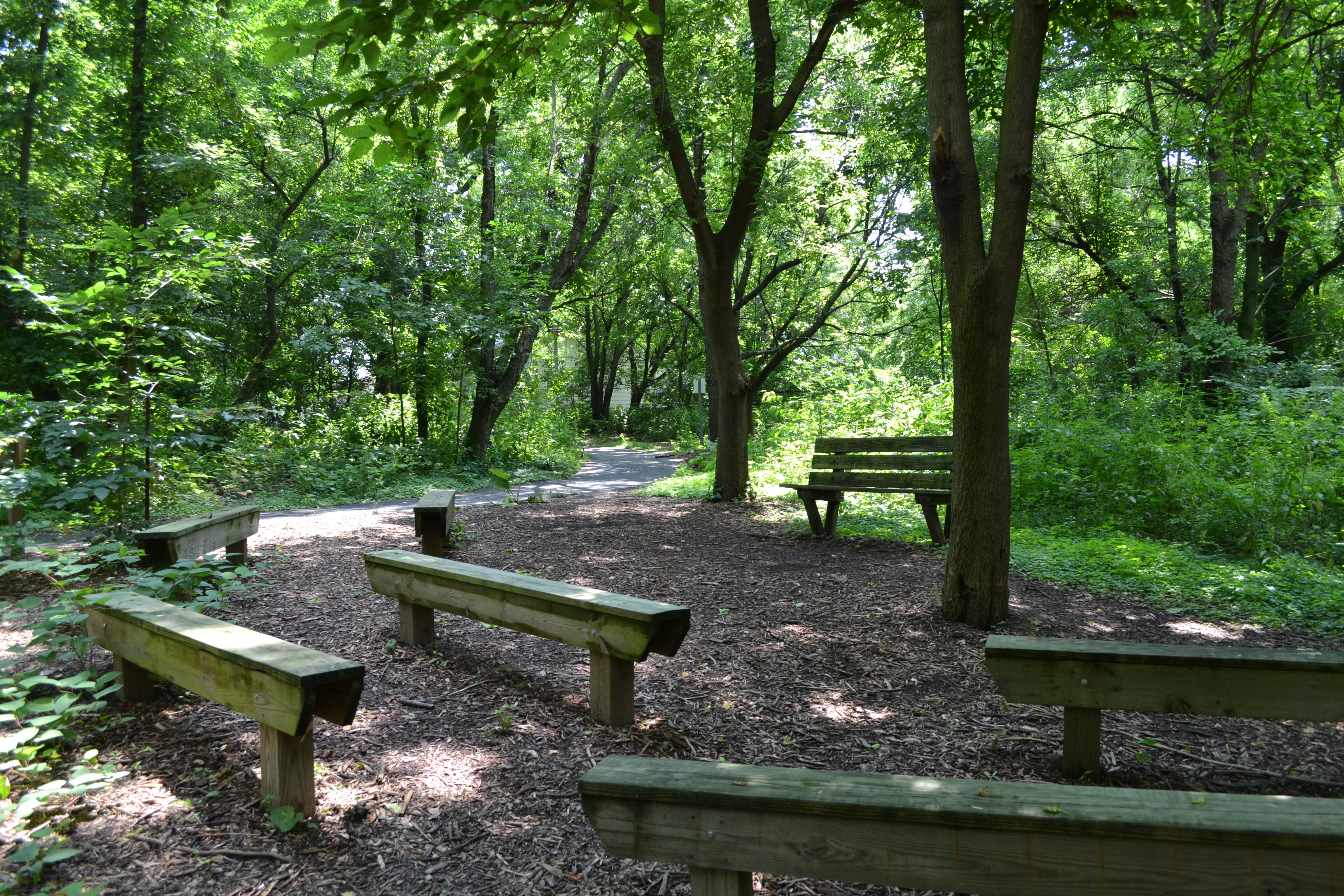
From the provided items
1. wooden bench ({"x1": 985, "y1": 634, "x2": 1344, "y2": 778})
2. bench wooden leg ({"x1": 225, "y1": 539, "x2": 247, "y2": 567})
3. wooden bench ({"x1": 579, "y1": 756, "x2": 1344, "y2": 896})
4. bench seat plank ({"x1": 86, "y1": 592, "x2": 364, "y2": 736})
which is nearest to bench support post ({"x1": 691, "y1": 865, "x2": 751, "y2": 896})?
wooden bench ({"x1": 579, "y1": 756, "x2": 1344, "y2": 896})

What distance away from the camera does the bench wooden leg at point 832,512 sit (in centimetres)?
797

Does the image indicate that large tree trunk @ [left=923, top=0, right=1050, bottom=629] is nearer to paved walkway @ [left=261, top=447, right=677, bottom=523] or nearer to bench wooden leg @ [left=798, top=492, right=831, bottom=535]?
bench wooden leg @ [left=798, top=492, right=831, bottom=535]

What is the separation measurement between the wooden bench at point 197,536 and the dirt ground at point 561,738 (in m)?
0.49

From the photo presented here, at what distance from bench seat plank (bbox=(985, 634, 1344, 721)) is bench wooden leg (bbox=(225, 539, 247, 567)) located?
18.5ft

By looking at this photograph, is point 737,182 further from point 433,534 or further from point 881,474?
point 433,534

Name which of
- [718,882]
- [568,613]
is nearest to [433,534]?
[568,613]

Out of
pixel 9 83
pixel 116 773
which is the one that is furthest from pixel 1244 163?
pixel 9 83

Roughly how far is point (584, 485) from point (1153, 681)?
13210 mm

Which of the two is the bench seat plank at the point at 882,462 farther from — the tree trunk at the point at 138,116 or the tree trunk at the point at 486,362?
the tree trunk at the point at 138,116

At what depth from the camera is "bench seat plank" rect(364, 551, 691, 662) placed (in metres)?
3.27

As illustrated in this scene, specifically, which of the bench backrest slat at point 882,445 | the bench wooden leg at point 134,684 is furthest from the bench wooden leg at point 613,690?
the bench backrest slat at point 882,445

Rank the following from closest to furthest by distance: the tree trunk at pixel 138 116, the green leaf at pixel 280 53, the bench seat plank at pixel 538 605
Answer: the green leaf at pixel 280 53 → the bench seat plank at pixel 538 605 → the tree trunk at pixel 138 116

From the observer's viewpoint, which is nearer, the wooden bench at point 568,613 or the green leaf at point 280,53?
the green leaf at point 280,53

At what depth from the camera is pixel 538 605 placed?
369 cm
